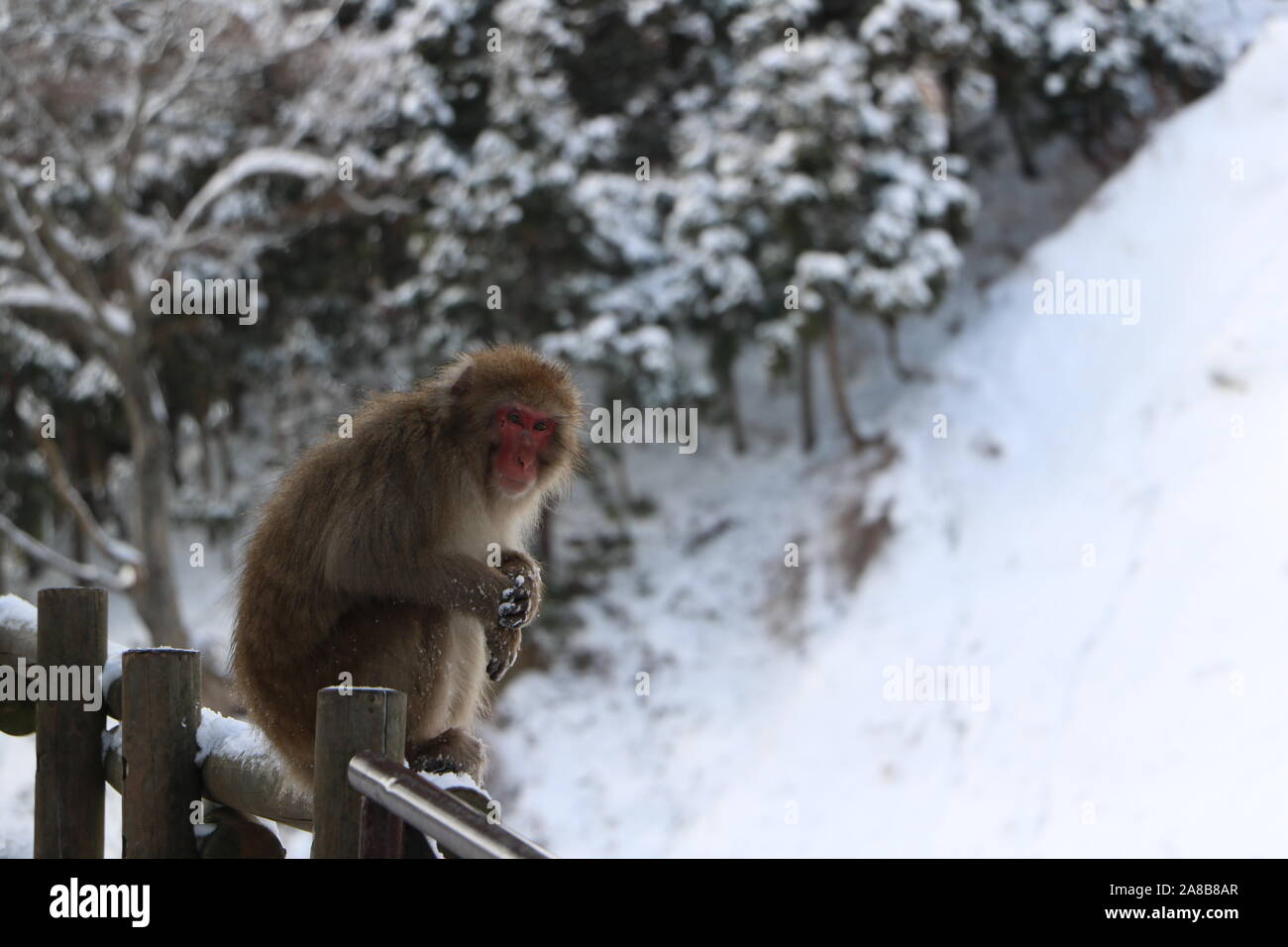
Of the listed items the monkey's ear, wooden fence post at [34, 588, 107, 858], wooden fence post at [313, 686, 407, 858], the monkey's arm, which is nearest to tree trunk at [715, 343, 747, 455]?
the monkey's ear

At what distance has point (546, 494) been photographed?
12.3ft

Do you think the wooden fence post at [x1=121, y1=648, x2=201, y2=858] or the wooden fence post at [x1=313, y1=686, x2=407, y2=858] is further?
the wooden fence post at [x1=121, y1=648, x2=201, y2=858]

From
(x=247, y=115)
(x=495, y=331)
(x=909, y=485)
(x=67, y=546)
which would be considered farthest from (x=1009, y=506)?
(x=67, y=546)

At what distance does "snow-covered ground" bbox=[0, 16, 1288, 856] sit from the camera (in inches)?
315

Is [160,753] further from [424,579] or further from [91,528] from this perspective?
[91,528]

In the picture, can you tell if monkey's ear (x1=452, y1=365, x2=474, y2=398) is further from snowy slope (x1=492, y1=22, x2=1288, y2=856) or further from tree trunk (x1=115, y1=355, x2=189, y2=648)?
tree trunk (x1=115, y1=355, x2=189, y2=648)

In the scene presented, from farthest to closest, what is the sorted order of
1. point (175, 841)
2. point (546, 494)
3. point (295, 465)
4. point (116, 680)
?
1. point (546, 494)
2. point (295, 465)
3. point (116, 680)
4. point (175, 841)

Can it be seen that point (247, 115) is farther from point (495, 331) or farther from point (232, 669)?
point (232, 669)

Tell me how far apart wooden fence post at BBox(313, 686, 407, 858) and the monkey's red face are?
115 cm

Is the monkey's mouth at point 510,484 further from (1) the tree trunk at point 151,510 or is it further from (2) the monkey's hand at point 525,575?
(1) the tree trunk at point 151,510

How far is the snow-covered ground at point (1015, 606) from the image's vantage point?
8000 mm

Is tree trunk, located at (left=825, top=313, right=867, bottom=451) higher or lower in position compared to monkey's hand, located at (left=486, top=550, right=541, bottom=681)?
higher

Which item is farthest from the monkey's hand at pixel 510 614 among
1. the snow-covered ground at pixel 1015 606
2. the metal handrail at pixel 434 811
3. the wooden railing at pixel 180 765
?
the snow-covered ground at pixel 1015 606

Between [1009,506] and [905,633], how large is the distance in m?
1.23
